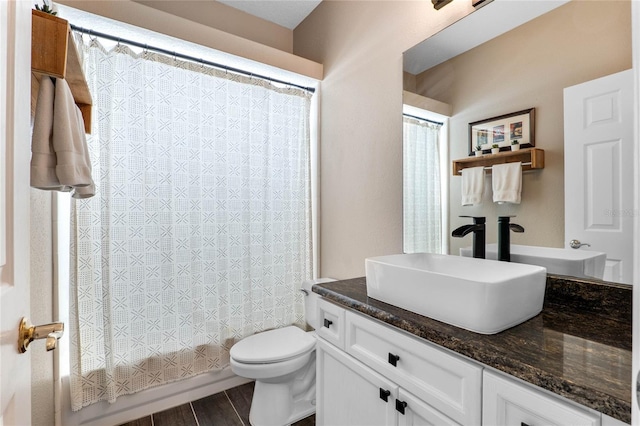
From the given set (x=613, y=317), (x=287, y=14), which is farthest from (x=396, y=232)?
(x=287, y=14)

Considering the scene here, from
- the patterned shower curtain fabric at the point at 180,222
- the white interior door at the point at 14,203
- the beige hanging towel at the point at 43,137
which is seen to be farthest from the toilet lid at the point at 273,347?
the beige hanging towel at the point at 43,137

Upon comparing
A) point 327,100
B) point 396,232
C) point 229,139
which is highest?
point 327,100

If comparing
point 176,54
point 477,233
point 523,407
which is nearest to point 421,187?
point 477,233

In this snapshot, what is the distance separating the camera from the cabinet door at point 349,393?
1.00 metres

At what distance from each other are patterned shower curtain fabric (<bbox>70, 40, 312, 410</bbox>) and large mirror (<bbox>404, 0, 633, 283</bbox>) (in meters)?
1.23

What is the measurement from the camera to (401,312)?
3.27ft

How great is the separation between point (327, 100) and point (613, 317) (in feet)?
6.62

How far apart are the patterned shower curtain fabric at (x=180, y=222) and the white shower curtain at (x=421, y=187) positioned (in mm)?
964

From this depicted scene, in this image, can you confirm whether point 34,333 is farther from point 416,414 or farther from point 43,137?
point 416,414

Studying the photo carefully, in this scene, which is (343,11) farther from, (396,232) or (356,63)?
Answer: (396,232)

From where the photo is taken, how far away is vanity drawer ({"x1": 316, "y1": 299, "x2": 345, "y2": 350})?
3.95 feet

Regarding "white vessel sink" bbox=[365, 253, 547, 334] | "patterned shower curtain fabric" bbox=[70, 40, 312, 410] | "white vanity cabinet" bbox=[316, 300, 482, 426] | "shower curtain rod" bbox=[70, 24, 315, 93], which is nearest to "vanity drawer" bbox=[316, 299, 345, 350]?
"white vanity cabinet" bbox=[316, 300, 482, 426]

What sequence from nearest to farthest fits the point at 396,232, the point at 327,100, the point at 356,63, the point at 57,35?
the point at 57,35, the point at 396,232, the point at 356,63, the point at 327,100

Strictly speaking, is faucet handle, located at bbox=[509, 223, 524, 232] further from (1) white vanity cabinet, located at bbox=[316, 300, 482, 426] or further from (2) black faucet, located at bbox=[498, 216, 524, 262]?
(1) white vanity cabinet, located at bbox=[316, 300, 482, 426]
